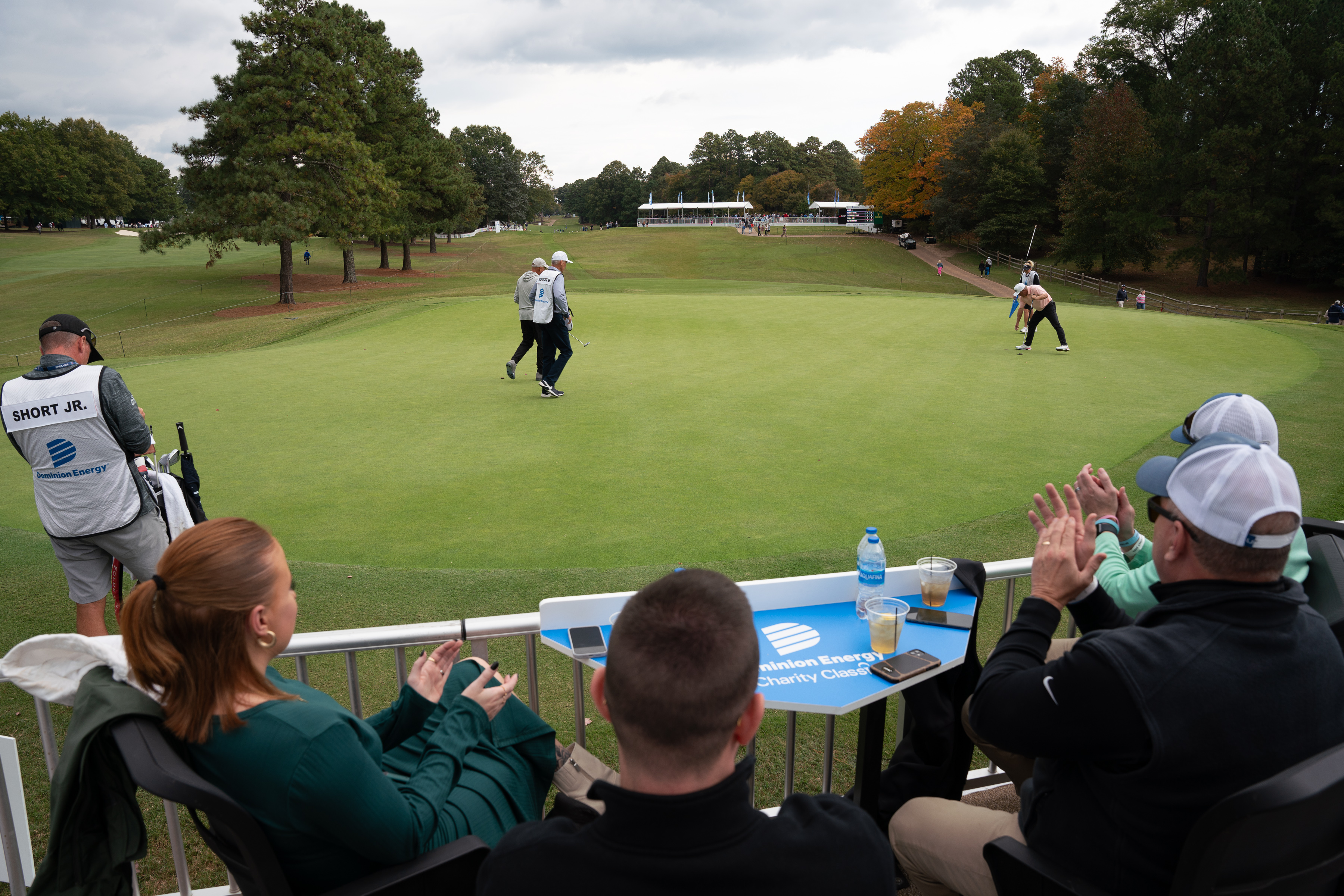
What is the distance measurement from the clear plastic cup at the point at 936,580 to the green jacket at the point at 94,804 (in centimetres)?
252

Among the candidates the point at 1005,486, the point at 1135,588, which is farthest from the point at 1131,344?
A: the point at 1135,588

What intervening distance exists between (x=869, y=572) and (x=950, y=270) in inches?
2097

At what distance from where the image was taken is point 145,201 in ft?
299

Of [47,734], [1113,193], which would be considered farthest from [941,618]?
[1113,193]

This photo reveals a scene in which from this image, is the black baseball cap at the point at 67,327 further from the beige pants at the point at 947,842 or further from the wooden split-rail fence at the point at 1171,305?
the wooden split-rail fence at the point at 1171,305

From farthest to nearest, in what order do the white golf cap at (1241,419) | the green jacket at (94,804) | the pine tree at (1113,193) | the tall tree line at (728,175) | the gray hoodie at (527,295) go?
the tall tree line at (728,175) < the pine tree at (1113,193) < the gray hoodie at (527,295) < the white golf cap at (1241,419) < the green jacket at (94,804)

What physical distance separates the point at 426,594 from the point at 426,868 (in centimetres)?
333

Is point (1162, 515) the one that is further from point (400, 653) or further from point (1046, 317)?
point (1046, 317)

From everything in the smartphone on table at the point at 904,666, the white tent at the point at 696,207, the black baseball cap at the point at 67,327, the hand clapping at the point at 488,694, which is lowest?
the hand clapping at the point at 488,694

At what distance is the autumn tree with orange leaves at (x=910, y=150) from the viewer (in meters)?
65.4

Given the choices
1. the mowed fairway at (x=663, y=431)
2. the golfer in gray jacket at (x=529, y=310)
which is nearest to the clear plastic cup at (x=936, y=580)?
the mowed fairway at (x=663, y=431)

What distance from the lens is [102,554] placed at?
16.1ft

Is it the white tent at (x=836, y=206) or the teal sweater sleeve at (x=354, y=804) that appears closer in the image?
the teal sweater sleeve at (x=354, y=804)

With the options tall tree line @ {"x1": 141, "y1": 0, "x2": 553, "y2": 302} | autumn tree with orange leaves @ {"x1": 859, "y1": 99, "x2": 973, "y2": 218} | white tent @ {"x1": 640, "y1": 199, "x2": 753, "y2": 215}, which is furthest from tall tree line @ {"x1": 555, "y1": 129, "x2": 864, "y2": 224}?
tall tree line @ {"x1": 141, "y1": 0, "x2": 553, "y2": 302}
